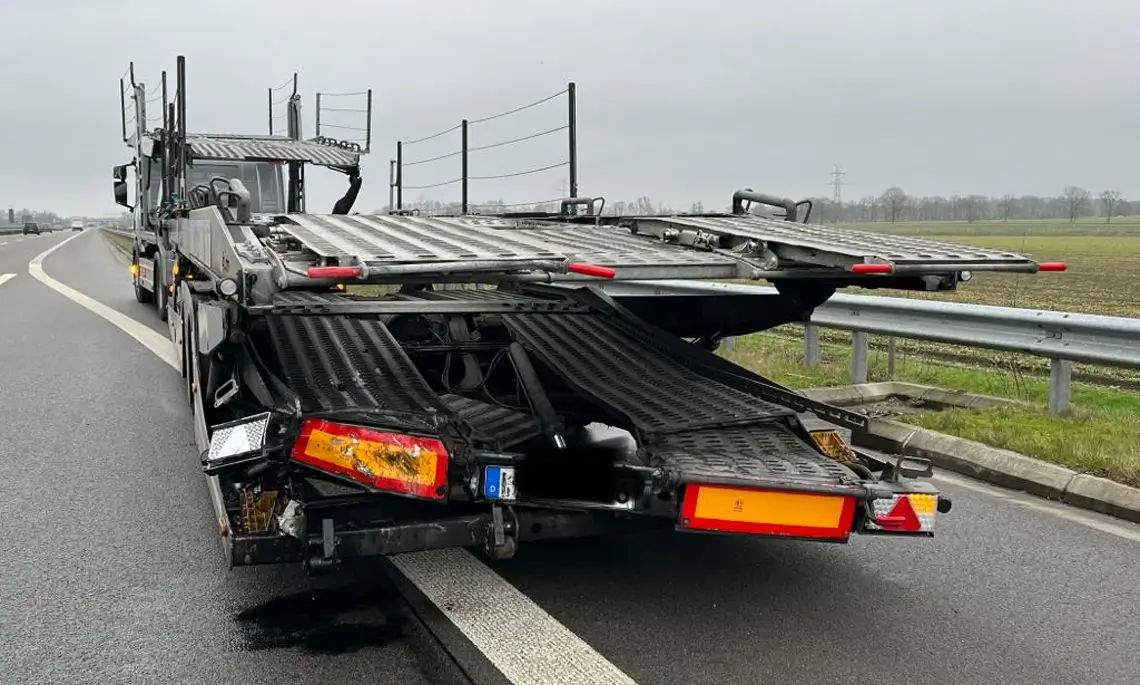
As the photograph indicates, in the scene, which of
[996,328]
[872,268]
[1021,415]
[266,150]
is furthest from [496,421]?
[266,150]

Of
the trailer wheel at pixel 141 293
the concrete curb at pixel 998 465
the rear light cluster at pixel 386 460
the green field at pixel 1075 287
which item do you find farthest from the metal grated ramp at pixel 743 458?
the trailer wheel at pixel 141 293

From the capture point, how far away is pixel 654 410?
4.16 metres

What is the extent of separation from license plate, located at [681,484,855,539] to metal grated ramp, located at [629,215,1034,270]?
1.03 m

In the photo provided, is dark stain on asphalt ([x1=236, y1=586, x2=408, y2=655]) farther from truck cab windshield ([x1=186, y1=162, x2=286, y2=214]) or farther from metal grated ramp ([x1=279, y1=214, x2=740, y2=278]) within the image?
truck cab windshield ([x1=186, y1=162, x2=286, y2=214])

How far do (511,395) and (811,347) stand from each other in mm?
4403

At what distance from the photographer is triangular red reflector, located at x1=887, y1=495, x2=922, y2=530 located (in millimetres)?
3484

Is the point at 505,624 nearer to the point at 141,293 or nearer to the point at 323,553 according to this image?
the point at 323,553

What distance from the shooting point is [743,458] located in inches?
144

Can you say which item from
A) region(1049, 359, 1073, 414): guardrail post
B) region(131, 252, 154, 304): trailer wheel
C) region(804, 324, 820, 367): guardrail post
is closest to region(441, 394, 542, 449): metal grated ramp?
region(1049, 359, 1073, 414): guardrail post

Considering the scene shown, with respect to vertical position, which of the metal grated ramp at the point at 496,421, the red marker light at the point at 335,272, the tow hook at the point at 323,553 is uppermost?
the red marker light at the point at 335,272

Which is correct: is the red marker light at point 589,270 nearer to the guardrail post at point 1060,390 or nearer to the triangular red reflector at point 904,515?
the triangular red reflector at point 904,515

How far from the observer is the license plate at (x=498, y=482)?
133 inches

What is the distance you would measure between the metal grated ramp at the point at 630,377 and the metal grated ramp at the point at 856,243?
2.26 feet

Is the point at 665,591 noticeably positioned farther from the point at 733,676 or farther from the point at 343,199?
the point at 343,199
